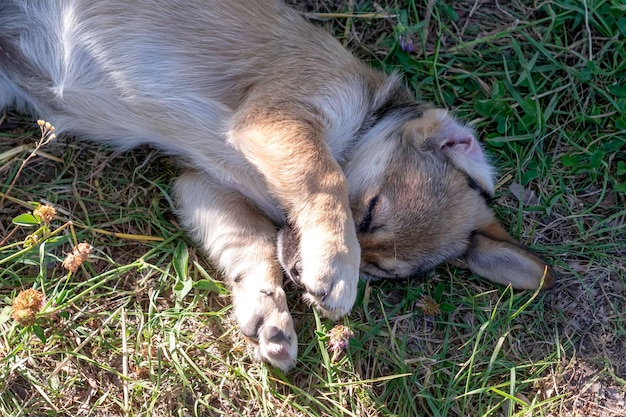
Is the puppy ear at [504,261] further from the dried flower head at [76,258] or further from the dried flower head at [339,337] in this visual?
the dried flower head at [76,258]

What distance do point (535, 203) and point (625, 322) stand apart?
99 cm

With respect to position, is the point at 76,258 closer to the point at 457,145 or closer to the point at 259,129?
the point at 259,129

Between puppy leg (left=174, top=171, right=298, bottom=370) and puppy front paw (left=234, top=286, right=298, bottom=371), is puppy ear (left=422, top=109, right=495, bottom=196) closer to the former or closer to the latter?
puppy leg (left=174, top=171, right=298, bottom=370)

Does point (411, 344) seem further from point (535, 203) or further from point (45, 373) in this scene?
point (45, 373)

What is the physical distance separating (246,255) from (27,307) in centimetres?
131

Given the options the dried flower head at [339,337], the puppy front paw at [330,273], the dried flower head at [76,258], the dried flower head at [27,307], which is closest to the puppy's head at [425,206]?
the puppy front paw at [330,273]

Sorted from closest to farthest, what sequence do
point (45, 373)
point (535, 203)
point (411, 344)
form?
point (45, 373), point (411, 344), point (535, 203)

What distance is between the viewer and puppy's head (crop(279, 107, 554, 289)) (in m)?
4.10

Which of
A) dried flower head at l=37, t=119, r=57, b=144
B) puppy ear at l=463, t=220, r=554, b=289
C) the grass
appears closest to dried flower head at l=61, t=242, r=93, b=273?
the grass

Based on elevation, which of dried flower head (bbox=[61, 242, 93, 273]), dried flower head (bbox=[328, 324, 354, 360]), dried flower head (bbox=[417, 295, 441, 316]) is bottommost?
dried flower head (bbox=[417, 295, 441, 316])

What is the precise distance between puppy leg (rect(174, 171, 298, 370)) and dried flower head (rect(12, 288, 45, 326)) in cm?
107

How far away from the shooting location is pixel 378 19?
16.7 feet

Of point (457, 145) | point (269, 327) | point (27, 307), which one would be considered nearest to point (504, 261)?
point (457, 145)

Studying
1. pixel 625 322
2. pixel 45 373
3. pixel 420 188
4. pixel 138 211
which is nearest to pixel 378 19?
pixel 420 188
